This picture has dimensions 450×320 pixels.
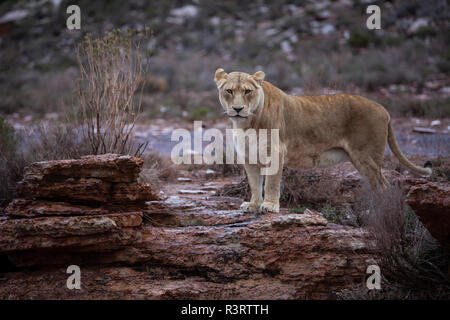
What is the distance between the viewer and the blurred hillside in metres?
16.4

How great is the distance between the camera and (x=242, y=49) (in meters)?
22.9

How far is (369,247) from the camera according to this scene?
497 cm

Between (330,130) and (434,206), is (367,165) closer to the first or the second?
(330,130)

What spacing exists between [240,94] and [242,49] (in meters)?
18.4

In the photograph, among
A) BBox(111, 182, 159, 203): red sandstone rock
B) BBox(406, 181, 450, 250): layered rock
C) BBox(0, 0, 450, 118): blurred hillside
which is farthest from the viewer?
BBox(0, 0, 450, 118): blurred hillside

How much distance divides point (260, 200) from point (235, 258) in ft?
3.15

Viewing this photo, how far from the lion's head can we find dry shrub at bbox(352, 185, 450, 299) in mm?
1875

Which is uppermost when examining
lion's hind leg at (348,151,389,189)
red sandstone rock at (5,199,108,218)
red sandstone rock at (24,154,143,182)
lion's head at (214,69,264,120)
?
lion's head at (214,69,264,120)

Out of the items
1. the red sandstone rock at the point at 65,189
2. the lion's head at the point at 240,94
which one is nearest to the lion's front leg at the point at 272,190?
the lion's head at the point at 240,94

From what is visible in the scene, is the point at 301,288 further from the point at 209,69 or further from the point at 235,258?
the point at 209,69

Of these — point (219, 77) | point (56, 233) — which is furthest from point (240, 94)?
point (56, 233)

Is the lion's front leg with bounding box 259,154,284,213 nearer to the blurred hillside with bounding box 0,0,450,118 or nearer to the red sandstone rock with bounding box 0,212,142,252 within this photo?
the red sandstone rock with bounding box 0,212,142,252

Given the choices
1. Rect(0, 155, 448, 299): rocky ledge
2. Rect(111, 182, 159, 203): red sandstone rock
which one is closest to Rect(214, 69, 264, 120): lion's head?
Rect(0, 155, 448, 299): rocky ledge
